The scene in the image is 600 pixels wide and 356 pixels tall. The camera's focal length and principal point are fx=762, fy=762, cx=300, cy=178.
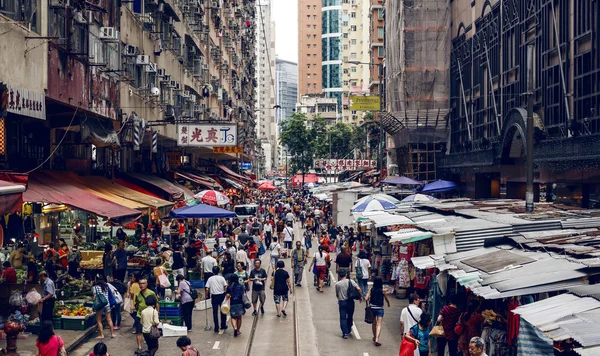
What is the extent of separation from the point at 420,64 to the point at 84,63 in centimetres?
2512

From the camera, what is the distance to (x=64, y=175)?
20.0 metres

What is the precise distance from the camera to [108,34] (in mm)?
20641

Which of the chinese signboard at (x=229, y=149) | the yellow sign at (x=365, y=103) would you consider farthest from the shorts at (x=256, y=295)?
the yellow sign at (x=365, y=103)

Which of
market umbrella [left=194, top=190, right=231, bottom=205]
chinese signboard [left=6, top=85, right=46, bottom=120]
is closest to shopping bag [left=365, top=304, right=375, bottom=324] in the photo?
chinese signboard [left=6, top=85, right=46, bottom=120]

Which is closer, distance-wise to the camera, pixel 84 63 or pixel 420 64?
pixel 84 63

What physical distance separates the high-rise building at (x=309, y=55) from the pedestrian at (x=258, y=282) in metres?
152

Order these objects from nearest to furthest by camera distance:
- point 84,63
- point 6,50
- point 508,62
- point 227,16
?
point 6,50, point 84,63, point 508,62, point 227,16

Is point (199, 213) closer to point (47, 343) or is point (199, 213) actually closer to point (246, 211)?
point (47, 343)

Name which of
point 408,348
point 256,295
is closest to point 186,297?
point 256,295

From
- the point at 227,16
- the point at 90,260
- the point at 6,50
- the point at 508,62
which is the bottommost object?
the point at 90,260

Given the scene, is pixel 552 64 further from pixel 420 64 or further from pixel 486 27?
pixel 420 64

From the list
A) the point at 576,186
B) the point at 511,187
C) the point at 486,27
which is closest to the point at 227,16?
the point at 486,27

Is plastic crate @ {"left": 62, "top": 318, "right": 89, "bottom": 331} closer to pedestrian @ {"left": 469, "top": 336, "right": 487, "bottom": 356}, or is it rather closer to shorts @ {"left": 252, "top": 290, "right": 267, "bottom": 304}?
shorts @ {"left": 252, "top": 290, "right": 267, "bottom": 304}

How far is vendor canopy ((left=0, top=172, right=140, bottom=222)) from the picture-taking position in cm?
1518
